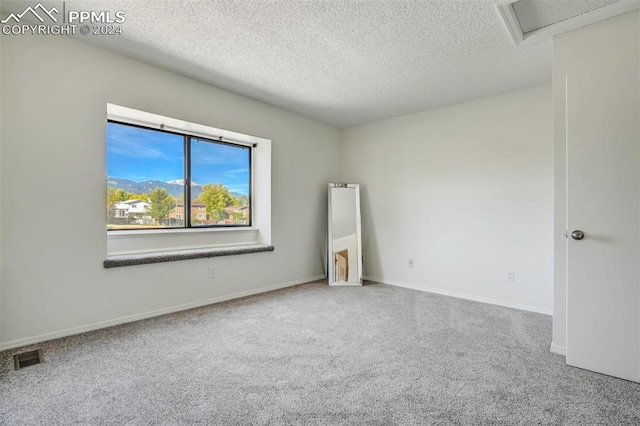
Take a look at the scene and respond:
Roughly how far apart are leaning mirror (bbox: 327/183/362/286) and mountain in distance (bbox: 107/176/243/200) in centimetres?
193

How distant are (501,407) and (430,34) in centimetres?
257

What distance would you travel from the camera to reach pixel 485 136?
148 inches

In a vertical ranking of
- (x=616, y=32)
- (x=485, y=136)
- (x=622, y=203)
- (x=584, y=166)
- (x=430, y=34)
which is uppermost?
(x=430, y=34)

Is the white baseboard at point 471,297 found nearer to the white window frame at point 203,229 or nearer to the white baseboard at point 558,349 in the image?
the white baseboard at point 558,349

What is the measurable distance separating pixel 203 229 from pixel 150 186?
2.53ft

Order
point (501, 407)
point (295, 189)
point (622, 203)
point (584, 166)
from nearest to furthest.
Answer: point (501, 407) → point (622, 203) → point (584, 166) → point (295, 189)

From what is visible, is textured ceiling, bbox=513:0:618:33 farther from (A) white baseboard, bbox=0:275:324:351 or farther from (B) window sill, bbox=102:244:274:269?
(A) white baseboard, bbox=0:275:324:351

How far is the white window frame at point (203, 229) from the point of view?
316cm

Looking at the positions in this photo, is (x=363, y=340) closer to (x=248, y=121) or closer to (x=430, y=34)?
(x=430, y=34)

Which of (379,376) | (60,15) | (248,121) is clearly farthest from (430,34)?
(60,15)

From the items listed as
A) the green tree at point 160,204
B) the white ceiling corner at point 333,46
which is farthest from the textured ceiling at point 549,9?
the green tree at point 160,204

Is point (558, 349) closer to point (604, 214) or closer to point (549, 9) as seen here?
A: point (604, 214)

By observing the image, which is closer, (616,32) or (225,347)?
(616,32)

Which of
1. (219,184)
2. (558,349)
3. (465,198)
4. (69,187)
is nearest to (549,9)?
(465,198)
